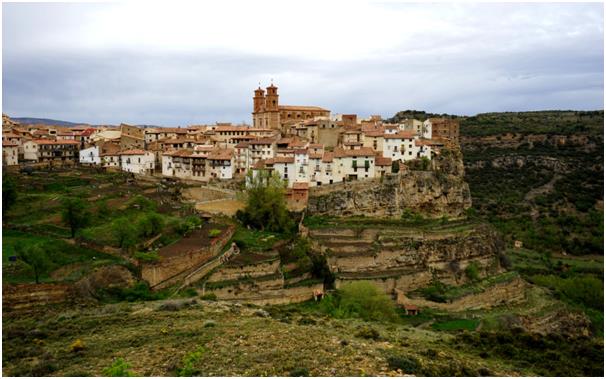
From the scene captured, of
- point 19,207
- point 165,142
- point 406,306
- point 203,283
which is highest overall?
point 165,142

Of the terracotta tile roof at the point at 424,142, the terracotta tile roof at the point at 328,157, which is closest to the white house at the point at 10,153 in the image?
the terracotta tile roof at the point at 328,157

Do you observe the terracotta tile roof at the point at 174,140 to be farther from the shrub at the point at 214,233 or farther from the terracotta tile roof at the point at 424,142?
the shrub at the point at 214,233

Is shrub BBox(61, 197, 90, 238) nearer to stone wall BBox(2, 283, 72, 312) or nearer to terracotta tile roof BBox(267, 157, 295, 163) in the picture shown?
stone wall BBox(2, 283, 72, 312)

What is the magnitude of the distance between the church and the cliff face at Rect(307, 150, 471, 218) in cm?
1670

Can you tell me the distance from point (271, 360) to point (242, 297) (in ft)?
48.9

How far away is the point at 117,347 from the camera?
19.0 m

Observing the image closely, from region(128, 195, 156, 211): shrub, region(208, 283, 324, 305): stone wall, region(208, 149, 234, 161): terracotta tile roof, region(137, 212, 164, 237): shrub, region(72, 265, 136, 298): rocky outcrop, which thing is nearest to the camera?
region(72, 265, 136, 298): rocky outcrop

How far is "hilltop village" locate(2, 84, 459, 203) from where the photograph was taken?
155ft

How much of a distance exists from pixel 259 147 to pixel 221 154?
325 cm

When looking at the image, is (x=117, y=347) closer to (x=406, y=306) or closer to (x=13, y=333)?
(x=13, y=333)

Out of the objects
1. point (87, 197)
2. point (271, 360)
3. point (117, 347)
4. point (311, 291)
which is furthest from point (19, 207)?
point (271, 360)

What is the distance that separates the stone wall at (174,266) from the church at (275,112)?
1115 inches

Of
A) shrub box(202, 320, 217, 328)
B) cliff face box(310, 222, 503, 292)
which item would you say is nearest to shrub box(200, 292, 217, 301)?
shrub box(202, 320, 217, 328)

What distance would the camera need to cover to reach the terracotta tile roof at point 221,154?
49.7 m
